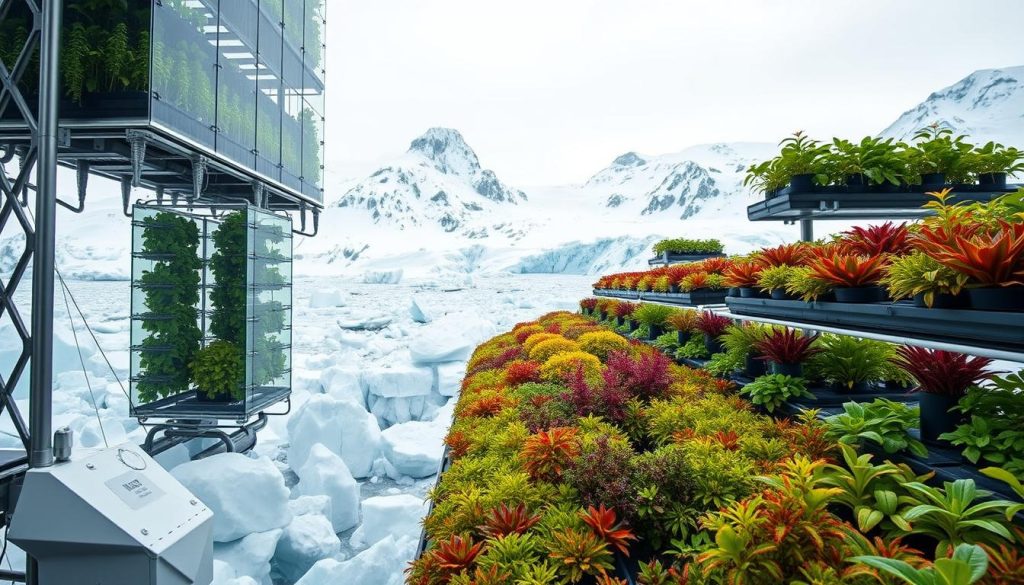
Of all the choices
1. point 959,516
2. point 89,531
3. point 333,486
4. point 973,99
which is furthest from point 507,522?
point 973,99

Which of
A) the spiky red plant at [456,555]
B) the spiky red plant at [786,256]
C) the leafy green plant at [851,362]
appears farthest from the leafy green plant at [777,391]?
the spiky red plant at [456,555]

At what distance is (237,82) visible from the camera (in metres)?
5.88

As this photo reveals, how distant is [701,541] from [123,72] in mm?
5551

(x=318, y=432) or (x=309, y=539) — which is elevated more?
(x=318, y=432)

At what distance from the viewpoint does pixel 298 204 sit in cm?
858

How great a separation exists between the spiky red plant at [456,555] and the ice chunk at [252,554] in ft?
15.7

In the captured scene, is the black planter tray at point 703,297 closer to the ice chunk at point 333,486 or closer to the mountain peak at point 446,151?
the ice chunk at point 333,486

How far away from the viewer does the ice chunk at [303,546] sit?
6.19 metres

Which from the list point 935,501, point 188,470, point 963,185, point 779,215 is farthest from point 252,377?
point 963,185

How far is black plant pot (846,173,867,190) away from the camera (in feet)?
11.3

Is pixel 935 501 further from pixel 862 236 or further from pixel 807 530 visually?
pixel 862 236

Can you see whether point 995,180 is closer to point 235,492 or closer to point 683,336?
point 683,336

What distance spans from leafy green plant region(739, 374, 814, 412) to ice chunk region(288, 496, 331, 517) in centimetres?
612

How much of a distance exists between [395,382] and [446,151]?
184 metres
